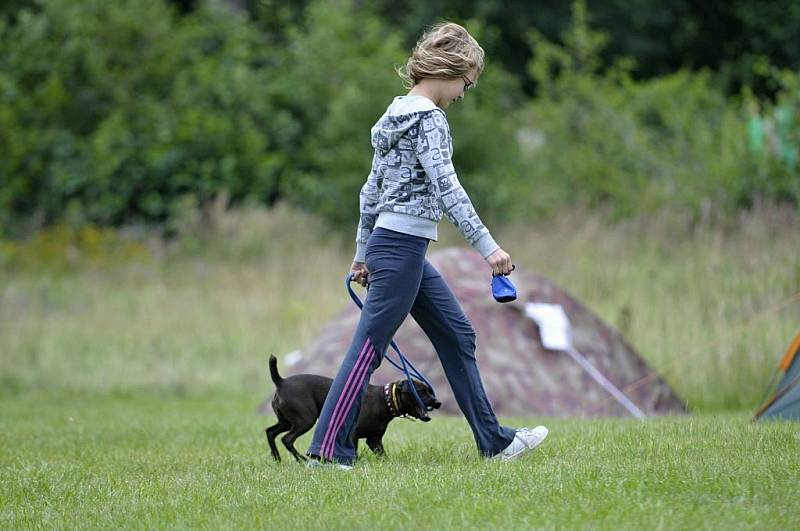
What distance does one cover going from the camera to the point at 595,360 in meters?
10.3

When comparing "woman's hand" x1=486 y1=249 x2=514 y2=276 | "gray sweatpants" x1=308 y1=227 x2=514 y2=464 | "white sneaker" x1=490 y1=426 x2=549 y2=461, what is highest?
"woman's hand" x1=486 y1=249 x2=514 y2=276

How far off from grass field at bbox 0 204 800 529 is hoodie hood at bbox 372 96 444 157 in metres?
1.53

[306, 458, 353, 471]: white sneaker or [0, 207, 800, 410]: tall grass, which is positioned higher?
Result: [306, 458, 353, 471]: white sneaker

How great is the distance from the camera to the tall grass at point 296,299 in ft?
36.9

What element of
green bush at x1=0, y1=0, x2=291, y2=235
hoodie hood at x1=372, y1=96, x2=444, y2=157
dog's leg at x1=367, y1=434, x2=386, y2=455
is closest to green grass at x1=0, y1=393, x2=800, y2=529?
dog's leg at x1=367, y1=434, x2=386, y2=455

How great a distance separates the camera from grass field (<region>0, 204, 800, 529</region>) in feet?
15.5

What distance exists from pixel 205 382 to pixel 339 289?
241 centimetres

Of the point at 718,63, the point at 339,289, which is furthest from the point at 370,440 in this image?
the point at 718,63

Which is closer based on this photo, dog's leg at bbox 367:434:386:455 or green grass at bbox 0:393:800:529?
green grass at bbox 0:393:800:529

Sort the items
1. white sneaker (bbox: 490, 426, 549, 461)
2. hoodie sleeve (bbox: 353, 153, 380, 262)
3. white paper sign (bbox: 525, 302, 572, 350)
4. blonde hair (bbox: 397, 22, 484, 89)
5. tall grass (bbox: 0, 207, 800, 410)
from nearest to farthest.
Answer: blonde hair (bbox: 397, 22, 484, 89) < hoodie sleeve (bbox: 353, 153, 380, 262) < white sneaker (bbox: 490, 426, 549, 461) < white paper sign (bbox: 525, 302, 572, 350) < tall grass (bbox: 0, 207, 800, 410)

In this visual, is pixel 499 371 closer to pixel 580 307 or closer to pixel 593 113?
pixel 580 307

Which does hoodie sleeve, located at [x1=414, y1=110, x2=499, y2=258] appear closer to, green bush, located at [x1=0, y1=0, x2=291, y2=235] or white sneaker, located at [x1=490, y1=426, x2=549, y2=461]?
white sneaker, located at [x1=490, y1=426, x2=549, y2=461]

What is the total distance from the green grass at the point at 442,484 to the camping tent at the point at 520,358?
94.9 inches

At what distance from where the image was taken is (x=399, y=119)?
535cm
